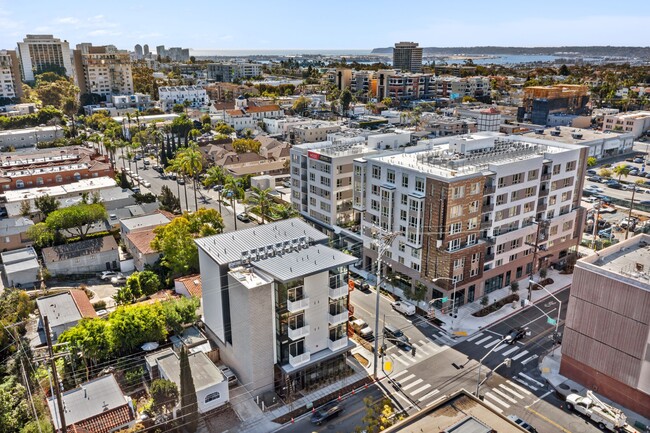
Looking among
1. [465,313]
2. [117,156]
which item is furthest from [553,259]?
[117,156]

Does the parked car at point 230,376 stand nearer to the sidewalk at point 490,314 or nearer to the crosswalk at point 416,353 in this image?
the crosswalk at point 416,353

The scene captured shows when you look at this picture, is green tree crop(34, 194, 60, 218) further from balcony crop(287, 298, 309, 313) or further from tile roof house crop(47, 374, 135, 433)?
balcony crop(287, 298, 309, 313)

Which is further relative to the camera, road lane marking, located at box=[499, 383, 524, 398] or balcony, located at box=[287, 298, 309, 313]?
road lane marking, located at box=[499, 383, 524, 398]

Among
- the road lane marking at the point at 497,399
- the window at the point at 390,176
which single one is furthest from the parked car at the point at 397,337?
the window at the point at 390,176

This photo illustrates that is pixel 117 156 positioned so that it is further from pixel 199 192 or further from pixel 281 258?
pixel 281 258

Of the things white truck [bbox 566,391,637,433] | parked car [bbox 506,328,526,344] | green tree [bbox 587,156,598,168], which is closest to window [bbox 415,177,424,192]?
parked car [bbox 506,328,526,344]

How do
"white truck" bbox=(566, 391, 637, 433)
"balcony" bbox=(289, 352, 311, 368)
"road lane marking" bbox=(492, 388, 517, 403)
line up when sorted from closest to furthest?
"white truck" bbox=(566, 391, 637, 433)
"balcony" bbox=(289, 352, 311, 368)
"road lane marking" bbox=(492, 388, 517, 403)

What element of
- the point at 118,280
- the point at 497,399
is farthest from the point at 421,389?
the point at 118,280

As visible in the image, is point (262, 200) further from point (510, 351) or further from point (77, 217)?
point (510, 351)
